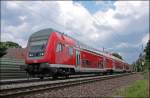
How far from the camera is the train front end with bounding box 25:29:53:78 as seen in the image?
2181cm

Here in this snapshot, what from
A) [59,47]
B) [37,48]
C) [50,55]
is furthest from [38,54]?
[59,47]

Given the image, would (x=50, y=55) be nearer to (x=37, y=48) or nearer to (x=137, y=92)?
(x=37, y=48)

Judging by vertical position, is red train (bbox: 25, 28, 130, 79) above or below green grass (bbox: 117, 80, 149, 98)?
above

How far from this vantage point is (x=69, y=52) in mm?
24953

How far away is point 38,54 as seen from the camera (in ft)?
72.9

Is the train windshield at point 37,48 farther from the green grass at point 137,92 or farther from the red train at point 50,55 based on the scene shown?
the green grass at point 137,92

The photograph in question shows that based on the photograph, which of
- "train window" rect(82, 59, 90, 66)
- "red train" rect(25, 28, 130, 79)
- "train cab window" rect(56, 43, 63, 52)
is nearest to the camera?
"red train" rect(25, 28, 130, 79)

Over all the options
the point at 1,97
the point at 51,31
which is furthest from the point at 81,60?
the point at 1,97

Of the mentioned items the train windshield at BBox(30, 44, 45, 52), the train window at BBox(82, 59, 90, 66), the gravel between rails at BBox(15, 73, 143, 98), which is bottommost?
the gravel between rails at BBox(15, 73, 143, 98)

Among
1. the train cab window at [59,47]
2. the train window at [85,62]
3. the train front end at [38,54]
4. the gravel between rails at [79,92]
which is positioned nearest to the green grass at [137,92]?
the gravel between rails at [79,92]

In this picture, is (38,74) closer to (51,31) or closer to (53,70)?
(53,70)

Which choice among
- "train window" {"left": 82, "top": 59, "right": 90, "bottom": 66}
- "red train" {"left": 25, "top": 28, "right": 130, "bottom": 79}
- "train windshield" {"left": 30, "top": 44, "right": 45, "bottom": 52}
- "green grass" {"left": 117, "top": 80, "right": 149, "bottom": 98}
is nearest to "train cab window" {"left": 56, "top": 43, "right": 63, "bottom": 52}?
"red train" {"left": 25, "top": 28, "right": 130, "bottom": 79}

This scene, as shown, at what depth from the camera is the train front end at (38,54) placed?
21.8 m

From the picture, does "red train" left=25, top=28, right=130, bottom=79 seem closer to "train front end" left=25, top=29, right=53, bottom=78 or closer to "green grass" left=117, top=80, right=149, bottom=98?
"train front end" left=25, top=29, right=53, bottom=78
